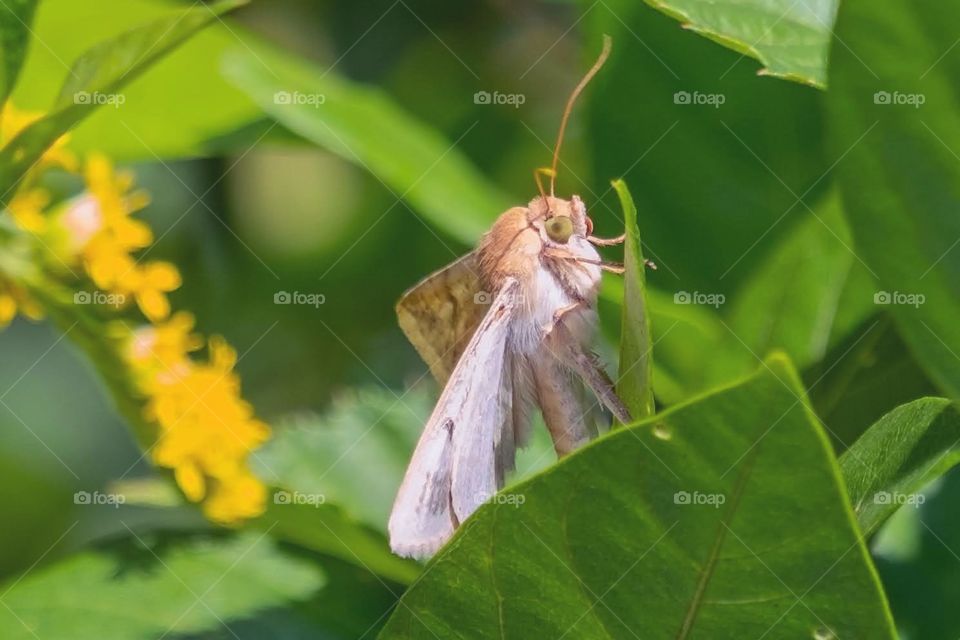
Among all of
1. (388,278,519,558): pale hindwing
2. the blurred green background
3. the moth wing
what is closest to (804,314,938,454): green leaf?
the blurred green background

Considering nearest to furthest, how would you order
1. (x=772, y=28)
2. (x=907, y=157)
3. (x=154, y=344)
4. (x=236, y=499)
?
(x=907, y=157)
(x=772, y=28)
(x=236, y=499)
(x=154, y=344)

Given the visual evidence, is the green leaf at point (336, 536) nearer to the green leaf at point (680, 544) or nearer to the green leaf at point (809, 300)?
the green leaf at point (680, 544)

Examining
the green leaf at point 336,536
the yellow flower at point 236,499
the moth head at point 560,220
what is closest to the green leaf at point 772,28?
the moth head at point 560,220

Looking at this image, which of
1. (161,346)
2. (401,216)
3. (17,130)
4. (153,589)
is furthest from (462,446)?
(401,216)

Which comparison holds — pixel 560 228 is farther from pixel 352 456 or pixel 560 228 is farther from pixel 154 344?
pixel 154 344

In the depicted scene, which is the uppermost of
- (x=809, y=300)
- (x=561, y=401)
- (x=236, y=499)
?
(x=809, y=300)

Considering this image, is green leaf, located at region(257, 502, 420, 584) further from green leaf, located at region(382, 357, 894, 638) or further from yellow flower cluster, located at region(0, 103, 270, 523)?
green leaf, located at region(382, 357, 894, 638)
